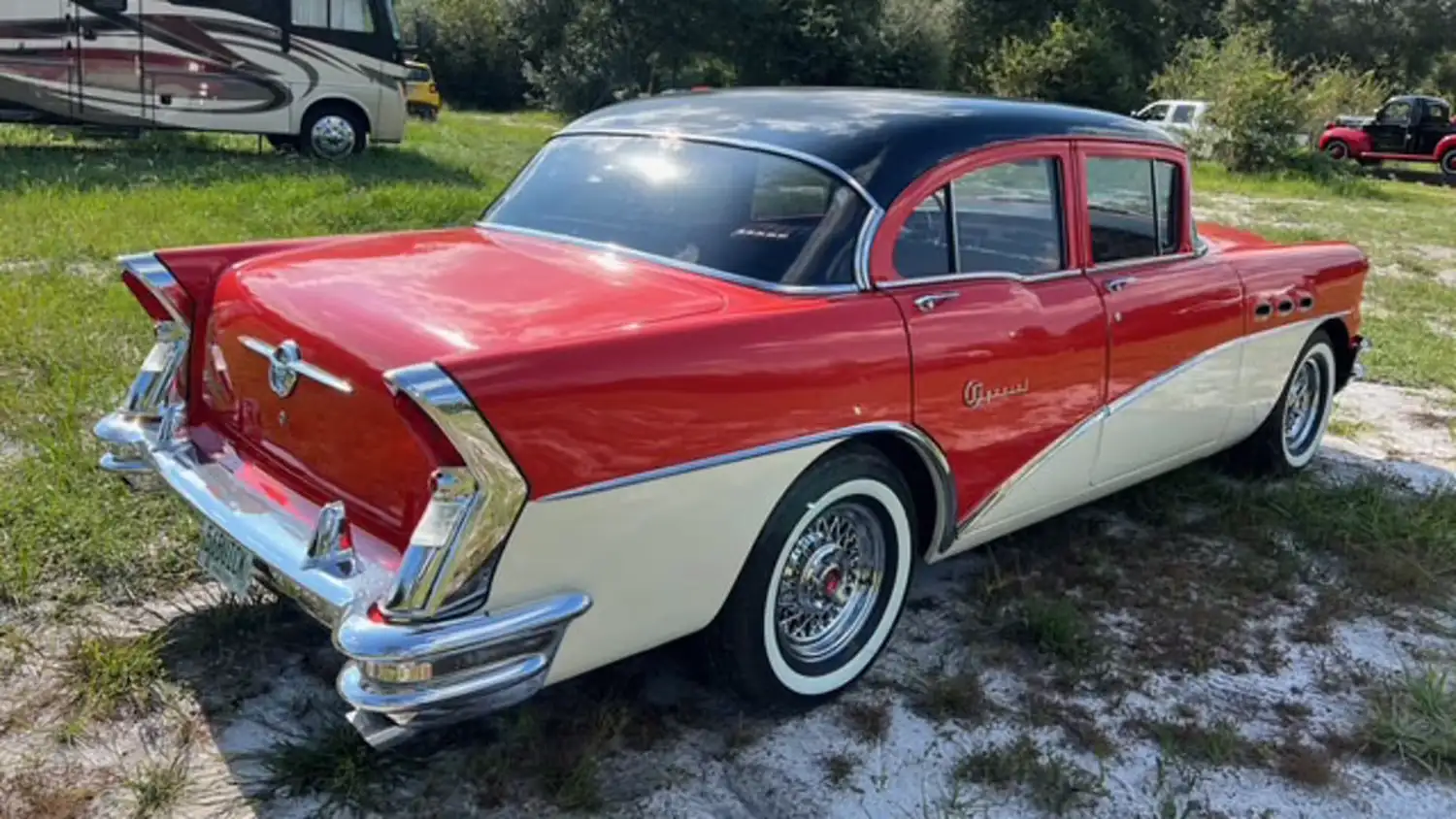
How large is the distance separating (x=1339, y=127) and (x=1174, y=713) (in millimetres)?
26523

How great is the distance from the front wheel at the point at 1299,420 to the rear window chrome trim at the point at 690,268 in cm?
278

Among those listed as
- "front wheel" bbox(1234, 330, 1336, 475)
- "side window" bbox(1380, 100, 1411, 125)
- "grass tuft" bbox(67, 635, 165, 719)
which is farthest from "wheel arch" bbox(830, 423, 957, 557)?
"side window" bbox(1380, 100, 1411, 125)

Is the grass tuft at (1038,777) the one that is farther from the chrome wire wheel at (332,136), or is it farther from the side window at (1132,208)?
the chrome wire wheel at (332,136)

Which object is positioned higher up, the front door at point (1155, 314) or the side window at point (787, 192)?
the side window at point (787, 192)

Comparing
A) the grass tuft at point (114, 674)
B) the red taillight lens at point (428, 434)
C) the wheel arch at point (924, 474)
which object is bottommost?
the grass tuft at point (114, 674)

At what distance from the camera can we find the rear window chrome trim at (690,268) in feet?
10.1

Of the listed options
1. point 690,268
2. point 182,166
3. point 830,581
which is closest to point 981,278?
point 690,268

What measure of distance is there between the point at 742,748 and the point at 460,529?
1.05m

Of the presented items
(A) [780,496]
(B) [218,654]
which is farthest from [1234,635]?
(B) [218,654]

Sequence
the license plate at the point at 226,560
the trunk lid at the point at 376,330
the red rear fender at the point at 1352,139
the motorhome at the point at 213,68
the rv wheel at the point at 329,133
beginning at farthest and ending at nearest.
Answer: the red rear fender at the point at 1352,139 < the rv wheel at the point at 329,133 < the motorhome at the point at 213,68 < the license plate at the point at 226,560 < the trunk lid at the point at 376,330

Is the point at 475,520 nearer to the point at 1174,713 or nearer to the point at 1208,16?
the point at 1174,713

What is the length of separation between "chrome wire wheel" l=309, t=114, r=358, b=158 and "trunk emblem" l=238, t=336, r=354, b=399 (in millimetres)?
11969

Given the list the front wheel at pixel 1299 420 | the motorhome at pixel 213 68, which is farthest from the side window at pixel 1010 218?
the motorhome at pixel 213 68

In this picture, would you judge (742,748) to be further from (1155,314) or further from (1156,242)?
(1156,242)
